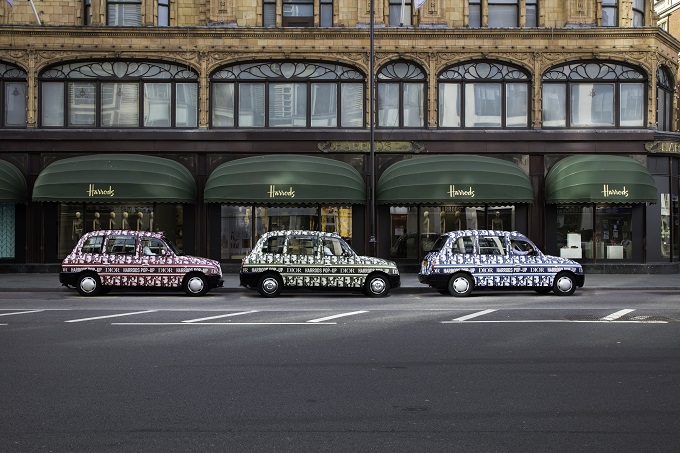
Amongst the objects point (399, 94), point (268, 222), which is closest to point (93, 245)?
point (268, 222)

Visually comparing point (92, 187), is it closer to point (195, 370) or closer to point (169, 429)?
point (195, 370)

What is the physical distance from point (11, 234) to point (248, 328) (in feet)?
57.4

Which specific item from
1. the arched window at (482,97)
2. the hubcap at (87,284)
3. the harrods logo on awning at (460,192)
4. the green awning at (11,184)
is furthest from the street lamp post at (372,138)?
the green awning at (11,184)

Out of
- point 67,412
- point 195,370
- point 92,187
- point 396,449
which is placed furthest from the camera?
point 92,187

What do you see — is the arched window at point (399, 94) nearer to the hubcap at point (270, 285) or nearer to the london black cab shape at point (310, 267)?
the london black cab shape at point (310, 267)

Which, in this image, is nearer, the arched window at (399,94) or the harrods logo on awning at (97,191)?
the harrods logo on awning at (97,191)

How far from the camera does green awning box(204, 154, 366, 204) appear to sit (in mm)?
24609

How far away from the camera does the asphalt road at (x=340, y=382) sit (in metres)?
5.90

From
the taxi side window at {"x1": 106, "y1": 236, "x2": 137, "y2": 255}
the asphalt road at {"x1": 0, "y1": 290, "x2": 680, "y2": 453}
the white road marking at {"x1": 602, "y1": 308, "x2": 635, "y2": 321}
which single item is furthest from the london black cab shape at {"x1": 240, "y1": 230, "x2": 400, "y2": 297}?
the white road marking at {"x1": 602, "y1": 308, "x2": 635, "y2": 321}

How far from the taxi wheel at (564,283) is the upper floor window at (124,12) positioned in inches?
693

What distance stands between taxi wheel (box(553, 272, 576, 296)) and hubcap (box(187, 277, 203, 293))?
938cm

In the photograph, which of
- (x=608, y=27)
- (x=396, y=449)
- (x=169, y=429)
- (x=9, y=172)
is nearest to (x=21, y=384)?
(x=169, y=429)

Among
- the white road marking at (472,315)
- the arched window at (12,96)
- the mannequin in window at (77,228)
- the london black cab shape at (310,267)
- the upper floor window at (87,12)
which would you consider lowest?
the white road marking at (472,315)

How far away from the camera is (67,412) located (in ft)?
21.7
